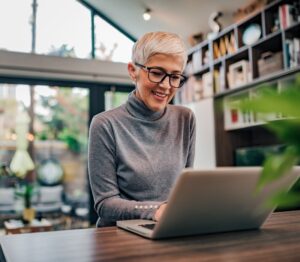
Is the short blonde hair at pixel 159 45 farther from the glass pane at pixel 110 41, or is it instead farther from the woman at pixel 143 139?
the glass pane at pixel 110 41

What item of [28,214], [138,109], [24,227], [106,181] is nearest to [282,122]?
[106,181]

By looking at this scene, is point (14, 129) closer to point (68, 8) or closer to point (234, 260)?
point (68, 8)

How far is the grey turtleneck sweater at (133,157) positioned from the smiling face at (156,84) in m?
0.03

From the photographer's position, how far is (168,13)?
4.29 m

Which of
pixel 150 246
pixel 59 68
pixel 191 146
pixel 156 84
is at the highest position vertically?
pixel 59 68

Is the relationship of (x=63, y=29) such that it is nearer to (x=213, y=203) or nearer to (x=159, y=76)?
(x=159, y=76)

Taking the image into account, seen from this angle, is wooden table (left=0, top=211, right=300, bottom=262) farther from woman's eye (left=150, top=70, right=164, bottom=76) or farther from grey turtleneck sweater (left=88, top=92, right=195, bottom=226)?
woman's eye (left=150, top=70, right=164, bottom=76)

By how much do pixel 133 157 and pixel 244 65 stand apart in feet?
8.71

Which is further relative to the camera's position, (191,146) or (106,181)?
(191,146)

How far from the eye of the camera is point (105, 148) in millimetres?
1190

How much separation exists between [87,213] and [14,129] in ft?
4.36

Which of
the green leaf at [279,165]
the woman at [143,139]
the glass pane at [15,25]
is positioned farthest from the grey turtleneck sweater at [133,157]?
the glass pane at [15,25]

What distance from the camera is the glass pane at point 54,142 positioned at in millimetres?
4387

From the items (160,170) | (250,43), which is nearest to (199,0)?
(250,43)
